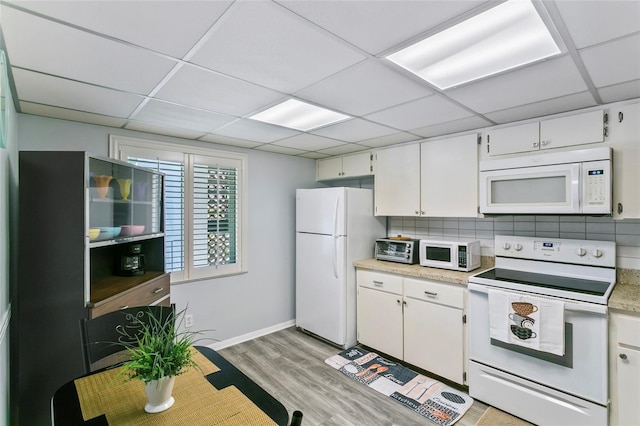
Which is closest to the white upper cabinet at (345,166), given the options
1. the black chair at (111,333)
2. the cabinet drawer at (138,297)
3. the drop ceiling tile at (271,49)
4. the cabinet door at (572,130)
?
the cabinet door at (572,130)

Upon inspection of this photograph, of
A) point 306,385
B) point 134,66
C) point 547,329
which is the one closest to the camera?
point 134,66

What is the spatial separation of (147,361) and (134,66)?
140 cm

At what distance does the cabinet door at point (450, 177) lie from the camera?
277cm

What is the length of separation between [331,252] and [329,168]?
4.01 ft

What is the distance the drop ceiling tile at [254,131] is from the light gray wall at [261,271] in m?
0.51

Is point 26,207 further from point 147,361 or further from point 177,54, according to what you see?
point 147,361

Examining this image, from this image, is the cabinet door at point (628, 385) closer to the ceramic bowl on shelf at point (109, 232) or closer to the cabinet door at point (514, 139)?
the cabinet door at point (514, 139)

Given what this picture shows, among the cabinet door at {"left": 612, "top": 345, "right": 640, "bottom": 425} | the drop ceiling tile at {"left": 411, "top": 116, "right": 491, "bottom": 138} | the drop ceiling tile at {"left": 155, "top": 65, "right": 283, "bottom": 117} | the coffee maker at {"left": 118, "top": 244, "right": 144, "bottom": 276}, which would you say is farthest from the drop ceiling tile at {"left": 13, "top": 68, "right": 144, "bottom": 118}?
the cabinet door at {"left": 612, "top": 345, "right": 640, "bottom": 425}

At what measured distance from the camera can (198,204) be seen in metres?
3.17

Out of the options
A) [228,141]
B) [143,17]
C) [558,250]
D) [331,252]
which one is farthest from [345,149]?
[143,17]

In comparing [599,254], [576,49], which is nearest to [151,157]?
[576,49]

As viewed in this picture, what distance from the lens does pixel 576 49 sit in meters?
1.42

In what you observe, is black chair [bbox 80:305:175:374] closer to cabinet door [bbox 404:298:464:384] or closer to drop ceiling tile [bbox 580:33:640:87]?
cabinet door [bbox 404:298:464:384]

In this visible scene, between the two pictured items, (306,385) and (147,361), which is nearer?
(147,361)
